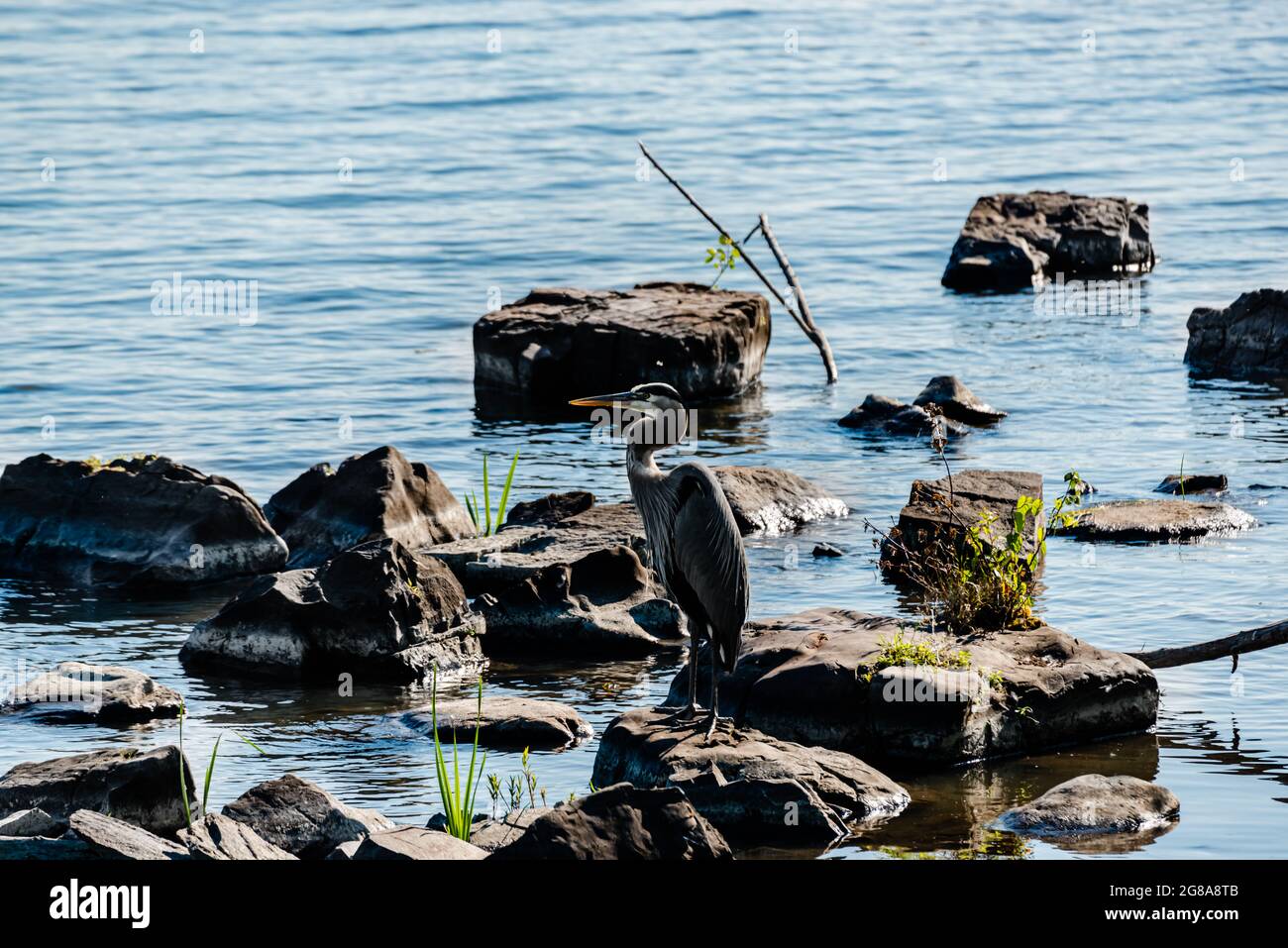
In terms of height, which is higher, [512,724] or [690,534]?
[690,534]

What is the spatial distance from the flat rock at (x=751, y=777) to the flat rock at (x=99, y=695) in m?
2.75

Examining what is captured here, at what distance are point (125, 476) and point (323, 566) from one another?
2727 millimetres

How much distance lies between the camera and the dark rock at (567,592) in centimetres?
1159

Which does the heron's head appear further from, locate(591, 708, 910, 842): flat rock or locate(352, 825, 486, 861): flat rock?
locate(352, 825, 486, 861): flat rock

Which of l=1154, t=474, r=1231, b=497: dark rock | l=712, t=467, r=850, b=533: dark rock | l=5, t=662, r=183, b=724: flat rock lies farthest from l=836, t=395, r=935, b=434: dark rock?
l=5, t=662, r=183, b=724: flat rock

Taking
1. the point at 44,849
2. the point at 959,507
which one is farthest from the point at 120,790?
the point at 959,507

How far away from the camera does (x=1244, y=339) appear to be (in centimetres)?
1928

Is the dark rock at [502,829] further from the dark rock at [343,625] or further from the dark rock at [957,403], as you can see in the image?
the dark rock at [957,403]

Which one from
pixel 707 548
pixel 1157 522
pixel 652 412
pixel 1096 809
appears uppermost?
pixel 652 412

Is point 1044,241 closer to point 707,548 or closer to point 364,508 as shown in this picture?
point 364,508

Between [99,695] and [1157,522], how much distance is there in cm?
735

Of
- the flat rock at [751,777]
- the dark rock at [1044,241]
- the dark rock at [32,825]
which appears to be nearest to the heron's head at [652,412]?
the flat rock at [751,777]

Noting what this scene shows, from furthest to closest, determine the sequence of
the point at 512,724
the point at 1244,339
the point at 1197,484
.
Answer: the point at 1244,339 < the point at 1197,484 < the point at 512,724
